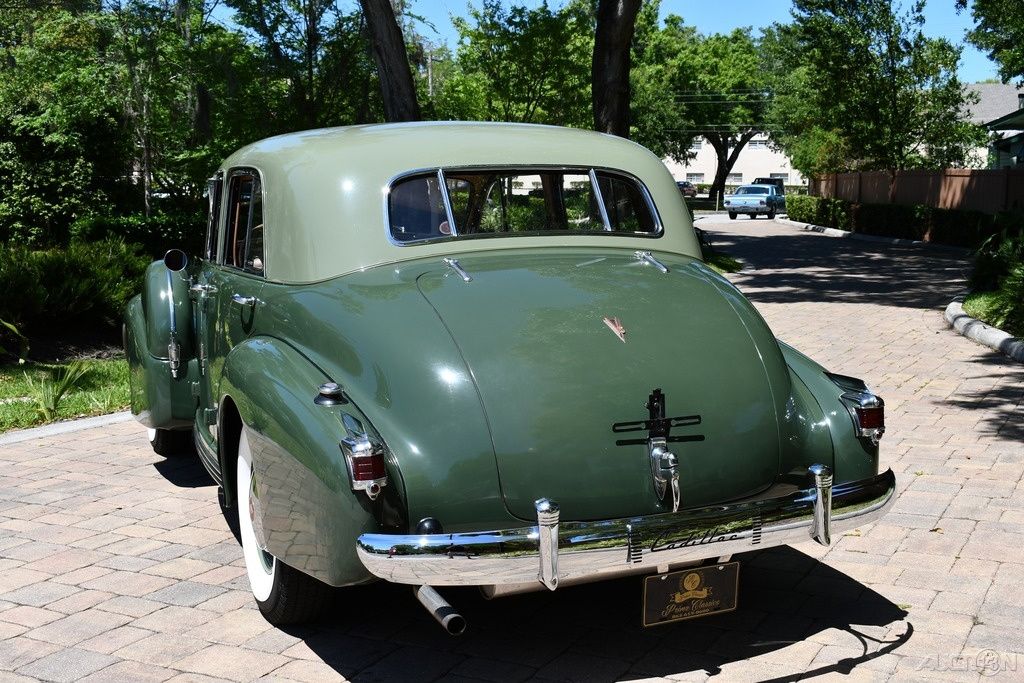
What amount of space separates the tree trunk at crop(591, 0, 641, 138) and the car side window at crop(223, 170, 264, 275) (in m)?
11.9

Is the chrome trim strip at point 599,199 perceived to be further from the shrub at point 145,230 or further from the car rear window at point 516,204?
the shrub at point 145,230

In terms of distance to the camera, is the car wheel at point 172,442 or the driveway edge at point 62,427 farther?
the driveway edge at point 62,427

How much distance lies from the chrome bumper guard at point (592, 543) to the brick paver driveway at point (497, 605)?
22.9 inches

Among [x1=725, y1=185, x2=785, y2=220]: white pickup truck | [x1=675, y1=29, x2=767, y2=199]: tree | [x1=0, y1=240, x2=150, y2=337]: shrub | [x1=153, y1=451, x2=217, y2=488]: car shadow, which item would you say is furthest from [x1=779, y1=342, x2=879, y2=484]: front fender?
[x1=675, y1=29, x2=767, y2=199]: tree

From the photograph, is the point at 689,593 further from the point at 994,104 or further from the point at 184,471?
the point at 994,104

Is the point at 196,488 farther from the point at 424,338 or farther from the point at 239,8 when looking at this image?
the point at 239,8

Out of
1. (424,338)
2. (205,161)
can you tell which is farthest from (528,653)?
(205,161)

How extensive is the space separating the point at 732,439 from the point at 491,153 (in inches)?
71.6

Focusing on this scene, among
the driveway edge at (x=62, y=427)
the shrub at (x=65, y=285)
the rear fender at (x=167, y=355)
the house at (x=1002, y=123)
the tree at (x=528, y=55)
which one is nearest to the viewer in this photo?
the rear fender at (x=167, y=355)

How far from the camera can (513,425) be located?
3.68 meters

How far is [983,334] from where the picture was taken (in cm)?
1122

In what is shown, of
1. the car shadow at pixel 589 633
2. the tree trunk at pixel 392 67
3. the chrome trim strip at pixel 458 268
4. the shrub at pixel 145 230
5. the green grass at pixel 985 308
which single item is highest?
the tree trunk at pixel 392 67

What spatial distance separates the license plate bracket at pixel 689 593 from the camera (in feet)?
12.3

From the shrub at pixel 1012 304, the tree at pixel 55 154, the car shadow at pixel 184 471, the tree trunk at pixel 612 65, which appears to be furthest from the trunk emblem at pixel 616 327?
the tree trunk at pixel 612 65
